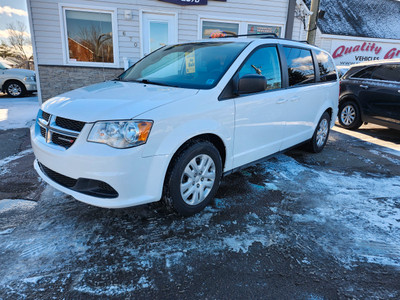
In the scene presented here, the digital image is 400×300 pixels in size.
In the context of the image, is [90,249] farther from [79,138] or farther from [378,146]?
[378,146]

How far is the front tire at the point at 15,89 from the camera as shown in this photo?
11844 millimetres

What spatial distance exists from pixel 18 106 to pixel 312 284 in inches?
396

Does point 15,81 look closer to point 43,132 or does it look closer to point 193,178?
point 43,132

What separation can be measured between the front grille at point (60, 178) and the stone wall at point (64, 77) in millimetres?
6564

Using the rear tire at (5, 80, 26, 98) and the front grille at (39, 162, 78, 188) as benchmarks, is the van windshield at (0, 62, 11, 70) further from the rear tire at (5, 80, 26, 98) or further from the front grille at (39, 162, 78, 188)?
the front grille at (39, 162, 78, 188)

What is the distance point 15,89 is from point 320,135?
12281mm

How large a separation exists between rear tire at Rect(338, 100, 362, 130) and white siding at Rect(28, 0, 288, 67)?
4.03 m

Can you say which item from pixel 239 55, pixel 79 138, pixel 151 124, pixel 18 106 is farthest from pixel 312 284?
pixel 18 106

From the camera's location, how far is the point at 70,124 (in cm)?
240

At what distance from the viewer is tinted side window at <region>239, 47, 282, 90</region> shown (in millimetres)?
3174

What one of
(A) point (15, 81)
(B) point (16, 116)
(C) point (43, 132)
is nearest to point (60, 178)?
(C) point (43, 132)

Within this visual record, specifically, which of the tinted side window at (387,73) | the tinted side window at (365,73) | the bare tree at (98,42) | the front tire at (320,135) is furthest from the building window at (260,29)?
the front tire at (320,135)

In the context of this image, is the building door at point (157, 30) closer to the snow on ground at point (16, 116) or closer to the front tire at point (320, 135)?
the snow on ground at point (16, 116)

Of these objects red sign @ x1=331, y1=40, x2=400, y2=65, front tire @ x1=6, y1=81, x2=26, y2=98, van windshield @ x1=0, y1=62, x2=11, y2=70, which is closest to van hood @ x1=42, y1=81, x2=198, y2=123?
front tire @ x1=6, y1=81, x2=26, y2=98
